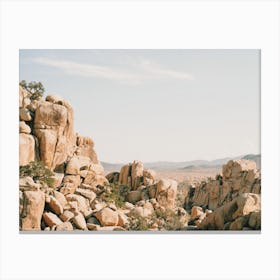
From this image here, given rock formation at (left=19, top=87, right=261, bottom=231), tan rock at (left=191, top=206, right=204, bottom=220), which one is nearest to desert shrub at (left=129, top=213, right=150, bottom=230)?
rock formation at (left=19, top=87, right=261, bottom=231)

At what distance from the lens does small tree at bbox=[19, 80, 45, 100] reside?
11.3 metres

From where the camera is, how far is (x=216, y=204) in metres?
12.7

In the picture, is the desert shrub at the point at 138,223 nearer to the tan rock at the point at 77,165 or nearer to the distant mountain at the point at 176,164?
the distant mountain at the point at 176,164

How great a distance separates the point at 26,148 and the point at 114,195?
245 cm

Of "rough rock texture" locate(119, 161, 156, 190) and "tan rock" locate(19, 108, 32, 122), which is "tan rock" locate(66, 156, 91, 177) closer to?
"rough rock texture" locate(119, 161, 156, 190)

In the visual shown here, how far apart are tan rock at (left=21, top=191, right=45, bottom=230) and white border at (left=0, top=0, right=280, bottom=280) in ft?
0.81

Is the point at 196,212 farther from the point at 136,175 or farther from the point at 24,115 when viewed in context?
the point at 24,115

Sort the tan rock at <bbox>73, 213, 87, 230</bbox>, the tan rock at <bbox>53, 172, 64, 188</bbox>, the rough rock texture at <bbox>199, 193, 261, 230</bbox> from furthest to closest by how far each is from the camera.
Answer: the tan rock at <bbox>53, 172, 64, 188</bbox>
the tan rock at <bbox>73, 213, 87, 230</bbox>
the rough rock texture at <bbox>199, 193, 261, 230</bbox>

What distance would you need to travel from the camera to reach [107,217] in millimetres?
11750

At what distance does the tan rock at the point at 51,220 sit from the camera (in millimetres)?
11327

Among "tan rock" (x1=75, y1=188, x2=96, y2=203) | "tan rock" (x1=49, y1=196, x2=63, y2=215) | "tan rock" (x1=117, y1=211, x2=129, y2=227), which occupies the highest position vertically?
"tan rock" (x1=75, y1=188, x2=96, y2=203)

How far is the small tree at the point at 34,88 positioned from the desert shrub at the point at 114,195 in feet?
9.04
